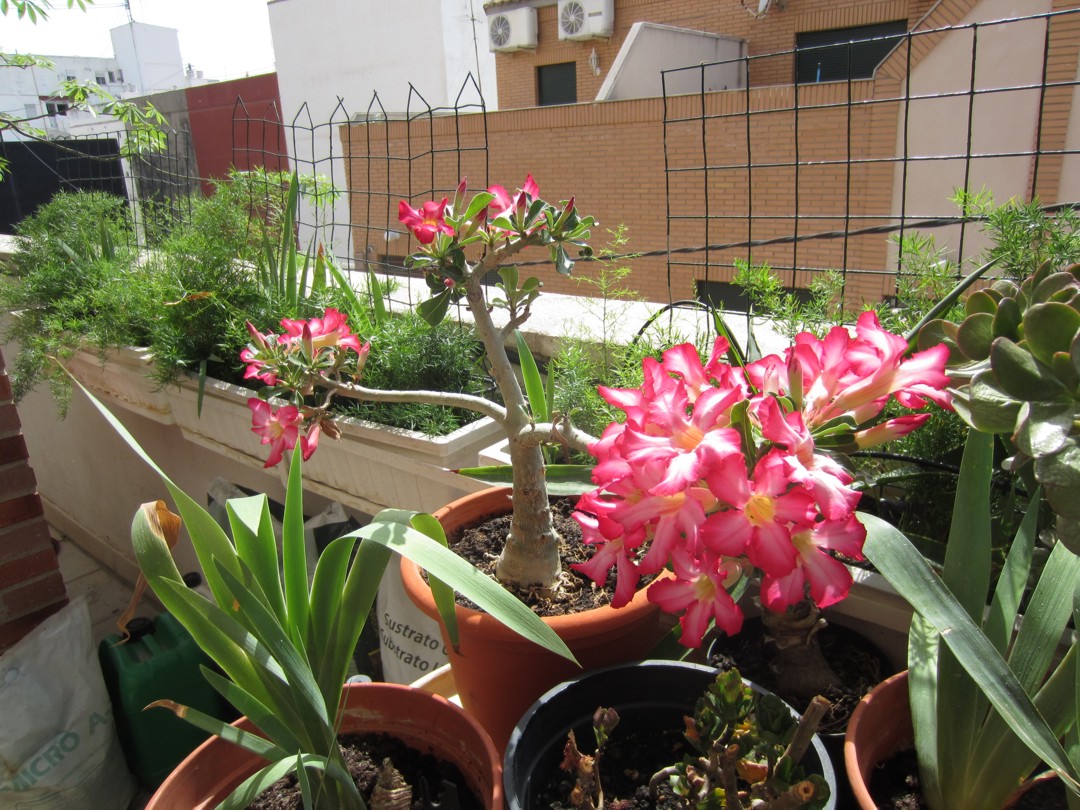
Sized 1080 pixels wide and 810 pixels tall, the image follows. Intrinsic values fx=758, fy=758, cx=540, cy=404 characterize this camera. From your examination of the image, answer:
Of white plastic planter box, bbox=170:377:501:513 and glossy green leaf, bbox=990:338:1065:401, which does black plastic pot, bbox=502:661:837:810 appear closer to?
glossy green leaf, bbox=990:338:1065:401

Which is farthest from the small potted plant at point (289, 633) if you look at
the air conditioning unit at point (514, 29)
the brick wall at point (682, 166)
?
the air conditioning unit at point (514, 29)

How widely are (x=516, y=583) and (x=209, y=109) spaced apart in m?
15.8

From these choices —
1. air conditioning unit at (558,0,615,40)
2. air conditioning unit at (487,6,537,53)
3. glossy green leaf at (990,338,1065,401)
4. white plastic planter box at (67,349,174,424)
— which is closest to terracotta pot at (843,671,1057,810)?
glossy green leaf at (990,338,1065,401)

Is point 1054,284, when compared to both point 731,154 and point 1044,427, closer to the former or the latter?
point 1044,427

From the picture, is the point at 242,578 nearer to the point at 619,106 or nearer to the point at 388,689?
the point at 388,689

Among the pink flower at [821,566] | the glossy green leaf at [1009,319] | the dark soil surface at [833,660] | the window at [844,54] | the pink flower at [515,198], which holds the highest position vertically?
the window at [844,54]

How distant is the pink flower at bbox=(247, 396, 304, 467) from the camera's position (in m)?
0.97

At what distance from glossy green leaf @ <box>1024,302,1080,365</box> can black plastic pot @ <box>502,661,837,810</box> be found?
416mm

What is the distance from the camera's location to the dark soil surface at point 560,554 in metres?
0.98

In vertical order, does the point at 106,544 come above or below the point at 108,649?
below

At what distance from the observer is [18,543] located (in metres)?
1.88

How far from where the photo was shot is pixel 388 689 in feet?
2.97

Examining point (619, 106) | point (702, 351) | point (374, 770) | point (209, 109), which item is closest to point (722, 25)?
point (619, 106)

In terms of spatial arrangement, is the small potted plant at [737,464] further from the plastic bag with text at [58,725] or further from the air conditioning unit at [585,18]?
the air conditioning unit at [585,18]
